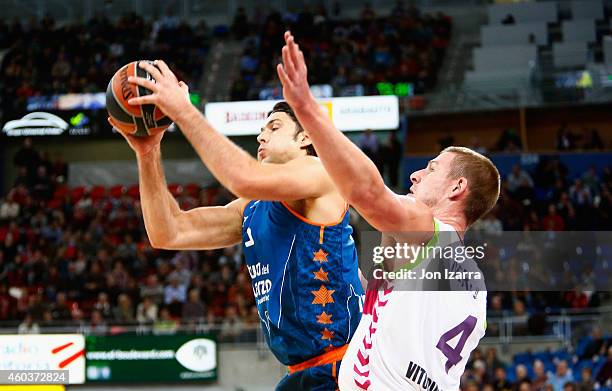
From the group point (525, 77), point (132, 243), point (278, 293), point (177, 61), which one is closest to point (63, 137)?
point (177, 61)

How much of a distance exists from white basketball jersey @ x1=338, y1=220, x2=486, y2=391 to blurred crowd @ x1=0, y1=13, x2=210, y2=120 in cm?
2105

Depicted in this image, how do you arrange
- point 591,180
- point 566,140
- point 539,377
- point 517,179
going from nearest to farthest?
point 539,377 → point 591,180 → point 517,179 → point 566,140

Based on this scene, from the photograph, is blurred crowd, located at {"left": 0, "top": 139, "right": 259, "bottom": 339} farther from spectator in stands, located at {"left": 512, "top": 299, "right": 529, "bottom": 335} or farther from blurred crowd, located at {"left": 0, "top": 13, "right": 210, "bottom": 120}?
spectator in stands, located at {"left": 512, "top": 299, "right": 529, "bottom": 335}

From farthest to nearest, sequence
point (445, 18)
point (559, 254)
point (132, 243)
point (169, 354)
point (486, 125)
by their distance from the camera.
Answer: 1. point (445, 18)
2. point (486, 125)
3. point (132, 243)
4. point (559, 254)
5. point (169, 354)

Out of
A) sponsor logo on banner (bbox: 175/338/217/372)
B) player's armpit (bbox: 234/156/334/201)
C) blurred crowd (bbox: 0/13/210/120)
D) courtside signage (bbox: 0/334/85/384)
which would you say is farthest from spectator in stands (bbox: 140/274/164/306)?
player's armpit (bbox: 234/156/334/201)

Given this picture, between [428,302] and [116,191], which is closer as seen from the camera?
[428,302]

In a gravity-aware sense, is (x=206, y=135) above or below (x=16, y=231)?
below

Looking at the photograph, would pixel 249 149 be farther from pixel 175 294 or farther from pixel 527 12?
pixel 527 12

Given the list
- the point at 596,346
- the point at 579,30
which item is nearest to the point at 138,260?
the point at 596,346

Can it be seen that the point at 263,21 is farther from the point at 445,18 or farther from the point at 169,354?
the point at 169,354

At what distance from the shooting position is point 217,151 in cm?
333

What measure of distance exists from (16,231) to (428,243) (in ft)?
62.0

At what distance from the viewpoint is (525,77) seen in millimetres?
21516

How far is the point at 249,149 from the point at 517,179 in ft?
21.3
